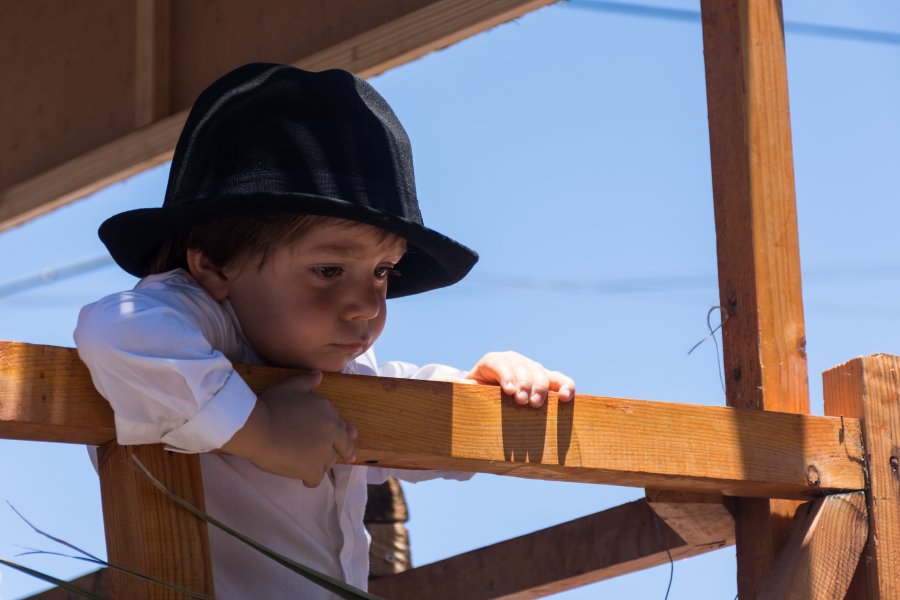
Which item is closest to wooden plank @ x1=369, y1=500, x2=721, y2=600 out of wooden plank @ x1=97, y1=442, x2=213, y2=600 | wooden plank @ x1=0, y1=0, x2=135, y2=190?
wooden plank @ x1=97, y1=442, x2=213, y2=600

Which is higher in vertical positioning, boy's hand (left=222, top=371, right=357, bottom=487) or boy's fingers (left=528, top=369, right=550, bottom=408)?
boy's fingers (left=528, top=369, right=550, bottom=408)

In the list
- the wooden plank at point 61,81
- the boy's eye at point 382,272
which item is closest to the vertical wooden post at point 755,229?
the boy's eye at point 382,272

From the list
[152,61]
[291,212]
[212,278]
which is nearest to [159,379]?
[291,212]

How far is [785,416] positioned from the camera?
2.15 metres

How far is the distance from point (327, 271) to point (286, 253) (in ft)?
0.23

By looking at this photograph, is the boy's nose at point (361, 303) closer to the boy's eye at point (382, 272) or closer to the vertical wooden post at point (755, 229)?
the boy's eye at point (382, 272)

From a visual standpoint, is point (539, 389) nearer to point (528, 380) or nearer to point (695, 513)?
point (528, 380)

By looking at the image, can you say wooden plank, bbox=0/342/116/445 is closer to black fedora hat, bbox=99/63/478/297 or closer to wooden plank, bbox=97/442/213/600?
wooden plank, bbox=97/442/213/600

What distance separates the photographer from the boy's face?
2014 mm

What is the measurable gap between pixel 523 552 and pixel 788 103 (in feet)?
3.84

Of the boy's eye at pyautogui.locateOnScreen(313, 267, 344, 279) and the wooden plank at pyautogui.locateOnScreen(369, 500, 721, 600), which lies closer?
the boy's eye at pyautogui.locateOnScreen(313, 267, 344, 279)

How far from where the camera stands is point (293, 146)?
1967mm

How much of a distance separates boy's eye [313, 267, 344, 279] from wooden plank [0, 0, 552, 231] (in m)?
1.61

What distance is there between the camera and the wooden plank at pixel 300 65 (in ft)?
11.9
